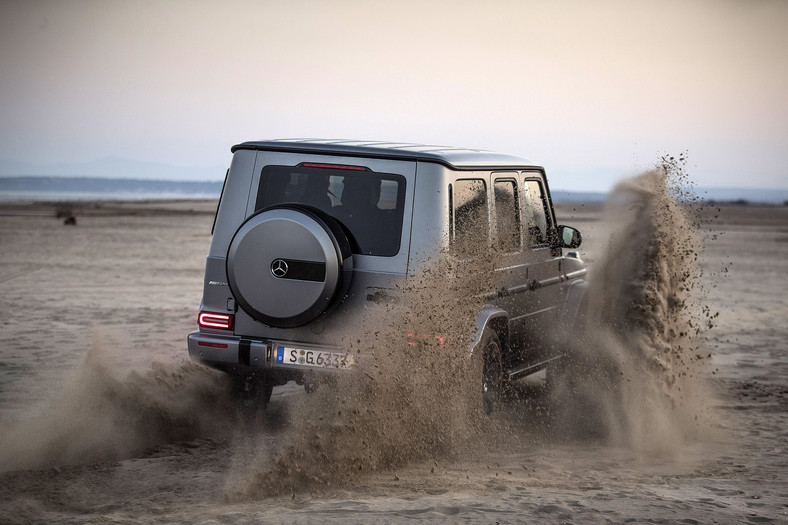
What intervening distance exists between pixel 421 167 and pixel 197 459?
2429mm

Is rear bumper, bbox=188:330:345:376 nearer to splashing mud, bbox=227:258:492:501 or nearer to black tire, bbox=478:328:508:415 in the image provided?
splashing mud, bbox=227:258:492:501

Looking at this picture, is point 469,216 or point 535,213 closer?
point 469,216

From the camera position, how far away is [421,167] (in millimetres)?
5980

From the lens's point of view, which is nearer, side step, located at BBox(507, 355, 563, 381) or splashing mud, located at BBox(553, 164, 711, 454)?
side step, located at BBox(507, 355, 563, 381)

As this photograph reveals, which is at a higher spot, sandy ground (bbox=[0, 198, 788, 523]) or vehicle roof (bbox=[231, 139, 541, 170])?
vehicle roof (bbox=[231, 139, 541, 170])

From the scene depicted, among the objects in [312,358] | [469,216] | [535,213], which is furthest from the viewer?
[535,213]

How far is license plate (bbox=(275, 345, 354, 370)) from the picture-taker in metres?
5.95

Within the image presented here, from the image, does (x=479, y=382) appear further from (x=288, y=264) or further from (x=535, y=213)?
(x=535, y=213)

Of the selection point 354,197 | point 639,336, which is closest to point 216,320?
point 354,197

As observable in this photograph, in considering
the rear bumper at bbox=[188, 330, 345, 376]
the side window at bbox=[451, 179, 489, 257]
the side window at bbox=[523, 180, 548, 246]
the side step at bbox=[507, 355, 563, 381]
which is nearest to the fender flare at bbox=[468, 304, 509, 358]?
the side window at bbox=[451, 179, 489, 257]

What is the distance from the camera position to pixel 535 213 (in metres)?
7.59

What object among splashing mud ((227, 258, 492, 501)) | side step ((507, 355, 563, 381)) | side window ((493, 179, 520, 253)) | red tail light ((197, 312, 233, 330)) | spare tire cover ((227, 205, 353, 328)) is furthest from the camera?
side step ((507, 355, 563, 381))

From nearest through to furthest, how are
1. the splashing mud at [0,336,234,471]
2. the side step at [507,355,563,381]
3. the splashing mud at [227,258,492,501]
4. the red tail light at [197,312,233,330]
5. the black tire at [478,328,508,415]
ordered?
the splashing mud at [227,258,492,501] < the splashing mud at [0,336,234,471] < the red tail light at [197,312,233,330] < the black tire at [478,328,508,415] < the side step at [507,355,563,381]

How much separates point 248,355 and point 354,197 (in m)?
1.29
